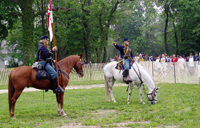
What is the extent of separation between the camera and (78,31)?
41500 millimetres

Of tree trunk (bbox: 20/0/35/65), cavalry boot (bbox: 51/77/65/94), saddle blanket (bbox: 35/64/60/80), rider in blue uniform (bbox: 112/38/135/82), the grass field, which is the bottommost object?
the grass field

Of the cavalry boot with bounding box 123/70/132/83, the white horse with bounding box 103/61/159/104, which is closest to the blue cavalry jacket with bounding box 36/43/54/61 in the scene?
the cavalry boot with bounding box 123/70/132/83

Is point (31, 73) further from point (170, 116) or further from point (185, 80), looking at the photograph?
point (185, 80)

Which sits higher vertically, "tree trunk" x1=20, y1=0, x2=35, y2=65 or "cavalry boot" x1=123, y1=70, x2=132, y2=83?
"tree trunk" x1=20, y1=0, x2=35, y2=65

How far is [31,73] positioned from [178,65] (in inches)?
559

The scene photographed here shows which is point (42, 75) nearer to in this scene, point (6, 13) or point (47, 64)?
point (47, 64)

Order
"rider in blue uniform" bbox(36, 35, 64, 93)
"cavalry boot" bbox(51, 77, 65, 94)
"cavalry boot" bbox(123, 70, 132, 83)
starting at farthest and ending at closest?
"cavalry boot" bbox(123, 70, 132, 83) < "cavalry boot" bbox(51, 77, 65, 94) < "rider in blue uniform" bbox(36, 35, 64, 93)

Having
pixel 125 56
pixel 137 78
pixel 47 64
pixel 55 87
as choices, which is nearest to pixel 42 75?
pixel 47 64

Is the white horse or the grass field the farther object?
the white horse

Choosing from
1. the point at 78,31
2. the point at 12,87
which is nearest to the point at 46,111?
the point at 12,87

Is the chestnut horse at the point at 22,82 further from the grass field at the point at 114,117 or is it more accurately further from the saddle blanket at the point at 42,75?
the grass field at the point at 114,117

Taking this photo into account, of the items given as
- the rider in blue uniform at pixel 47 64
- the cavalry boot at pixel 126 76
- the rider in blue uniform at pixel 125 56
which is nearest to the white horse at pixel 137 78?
the cavalry boot at pixel 126 76

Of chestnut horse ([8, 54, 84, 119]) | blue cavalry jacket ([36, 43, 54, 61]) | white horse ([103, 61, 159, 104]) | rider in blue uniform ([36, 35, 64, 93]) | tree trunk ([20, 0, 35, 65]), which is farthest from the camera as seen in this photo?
tree trunk ([20, 0, 35, 65])

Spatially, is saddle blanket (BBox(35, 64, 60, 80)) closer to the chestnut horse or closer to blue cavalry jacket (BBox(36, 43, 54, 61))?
the chestnut horse
